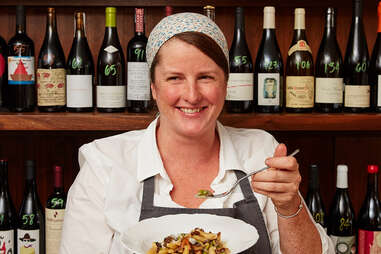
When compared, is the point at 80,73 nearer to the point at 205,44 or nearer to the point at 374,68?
the point at 205,44

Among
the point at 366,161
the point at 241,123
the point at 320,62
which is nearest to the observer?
the point at 241,123

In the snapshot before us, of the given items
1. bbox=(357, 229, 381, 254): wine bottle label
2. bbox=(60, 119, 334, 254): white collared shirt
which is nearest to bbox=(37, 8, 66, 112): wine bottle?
bbox=(60, 119, 334, 254): white collared shirt

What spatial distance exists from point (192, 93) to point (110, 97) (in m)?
0.37

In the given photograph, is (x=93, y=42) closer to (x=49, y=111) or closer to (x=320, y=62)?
(x=49, y=111)

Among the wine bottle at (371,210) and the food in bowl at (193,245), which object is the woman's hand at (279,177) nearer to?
the food in bowl at (193,245)

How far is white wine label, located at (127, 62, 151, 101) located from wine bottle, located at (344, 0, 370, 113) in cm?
55

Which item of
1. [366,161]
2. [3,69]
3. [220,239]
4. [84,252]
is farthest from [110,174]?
[366,161]

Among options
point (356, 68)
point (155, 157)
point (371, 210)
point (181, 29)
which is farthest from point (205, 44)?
point (371, 210)

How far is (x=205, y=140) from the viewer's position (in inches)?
52.3

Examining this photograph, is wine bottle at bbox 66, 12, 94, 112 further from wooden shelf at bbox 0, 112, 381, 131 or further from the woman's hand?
the woman's hand

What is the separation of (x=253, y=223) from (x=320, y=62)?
652mm

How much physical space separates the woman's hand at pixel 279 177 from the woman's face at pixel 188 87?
24cm

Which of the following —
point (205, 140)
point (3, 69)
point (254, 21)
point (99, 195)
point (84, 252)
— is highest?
point (254, 21)

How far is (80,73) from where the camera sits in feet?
5.31
